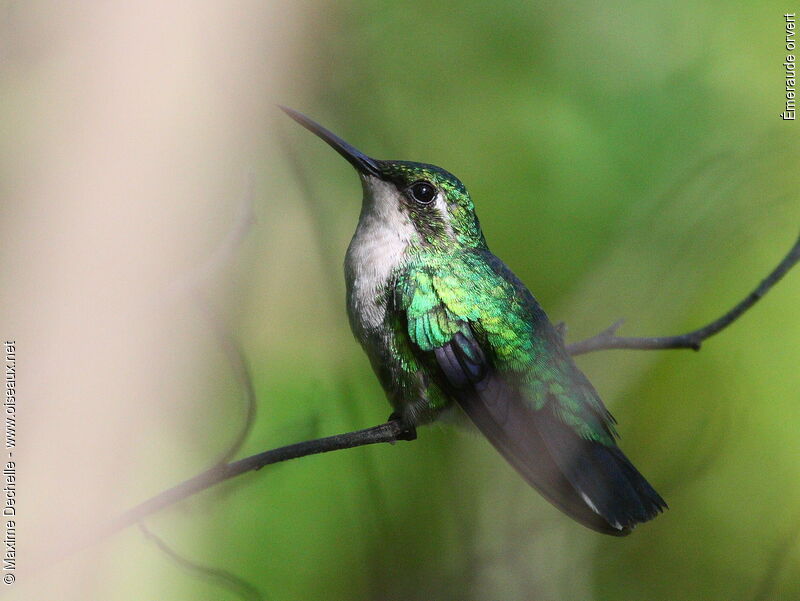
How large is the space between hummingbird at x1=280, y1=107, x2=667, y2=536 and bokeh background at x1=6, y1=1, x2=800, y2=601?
0.77ft

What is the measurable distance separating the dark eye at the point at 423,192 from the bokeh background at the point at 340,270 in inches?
16.4

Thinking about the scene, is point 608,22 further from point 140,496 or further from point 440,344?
point 140,496

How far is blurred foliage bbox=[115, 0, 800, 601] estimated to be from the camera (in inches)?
93.4

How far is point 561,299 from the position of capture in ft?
8.68

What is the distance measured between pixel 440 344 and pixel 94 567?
37.5 inches

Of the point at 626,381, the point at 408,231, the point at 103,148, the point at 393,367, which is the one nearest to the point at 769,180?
the point at 626,381

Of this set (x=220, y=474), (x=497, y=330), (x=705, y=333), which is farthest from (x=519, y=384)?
(x=220, y=474)

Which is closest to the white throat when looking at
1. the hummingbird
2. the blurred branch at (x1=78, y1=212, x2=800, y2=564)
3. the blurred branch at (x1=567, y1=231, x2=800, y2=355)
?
the hummingbird

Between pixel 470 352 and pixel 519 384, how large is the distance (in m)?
0.16

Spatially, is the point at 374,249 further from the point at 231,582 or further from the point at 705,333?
the point at 231,582

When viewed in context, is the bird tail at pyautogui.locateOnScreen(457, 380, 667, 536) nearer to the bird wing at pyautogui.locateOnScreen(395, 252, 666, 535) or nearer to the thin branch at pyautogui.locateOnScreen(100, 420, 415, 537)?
the bird wing at pyautogui.locateOnScreen(395, 252, 666, 535)

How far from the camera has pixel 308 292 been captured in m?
2.89

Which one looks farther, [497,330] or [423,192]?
[423,192]

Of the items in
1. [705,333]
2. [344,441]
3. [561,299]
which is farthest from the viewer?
[561,299]
